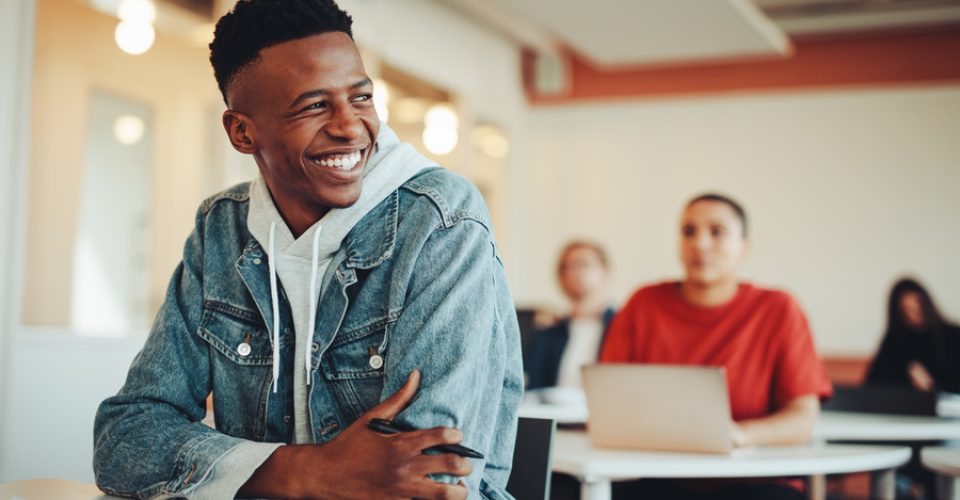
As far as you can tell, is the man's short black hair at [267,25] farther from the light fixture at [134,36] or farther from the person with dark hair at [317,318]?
the light fixture at [134,36]

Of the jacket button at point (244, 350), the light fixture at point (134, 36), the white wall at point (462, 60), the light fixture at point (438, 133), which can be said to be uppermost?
the white wall at point (462, 60)

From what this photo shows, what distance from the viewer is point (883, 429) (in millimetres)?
2951

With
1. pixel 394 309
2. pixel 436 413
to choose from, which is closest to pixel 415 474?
pixel 436 413

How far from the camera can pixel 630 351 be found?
3.01 m

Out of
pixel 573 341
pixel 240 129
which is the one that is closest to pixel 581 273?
pixel 573 341

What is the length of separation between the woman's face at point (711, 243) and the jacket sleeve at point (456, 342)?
1522 millimetres

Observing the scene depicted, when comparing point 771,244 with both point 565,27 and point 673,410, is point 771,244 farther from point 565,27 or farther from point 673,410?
point 673,410

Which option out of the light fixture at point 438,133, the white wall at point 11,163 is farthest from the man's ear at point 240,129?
the light fixture at point 438,133

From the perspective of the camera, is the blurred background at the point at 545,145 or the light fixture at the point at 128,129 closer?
the blurred background at the point at 545,145

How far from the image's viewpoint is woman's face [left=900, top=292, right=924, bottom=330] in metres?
5.26

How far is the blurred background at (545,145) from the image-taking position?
432 cm

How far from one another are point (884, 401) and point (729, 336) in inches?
41.6

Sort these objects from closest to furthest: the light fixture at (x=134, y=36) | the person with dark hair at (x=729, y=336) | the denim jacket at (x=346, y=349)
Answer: the denim jacket at (x=346, y=349)
the person with dark hair at (x=729, y=336)
the light fixture at (x=134, y=36)

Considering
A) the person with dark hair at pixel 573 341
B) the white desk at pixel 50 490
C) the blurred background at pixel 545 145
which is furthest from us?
the person with dark hair at pixel 573 341
